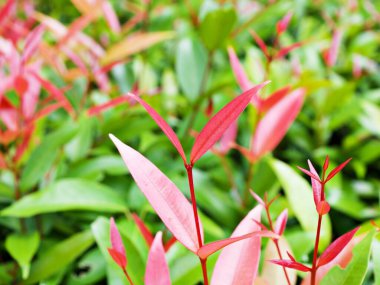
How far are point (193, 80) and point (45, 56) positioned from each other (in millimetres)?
332

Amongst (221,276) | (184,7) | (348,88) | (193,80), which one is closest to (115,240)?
(221,276)

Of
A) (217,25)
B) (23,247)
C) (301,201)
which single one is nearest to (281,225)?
(301,201)

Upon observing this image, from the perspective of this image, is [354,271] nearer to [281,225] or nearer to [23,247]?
[281,225]

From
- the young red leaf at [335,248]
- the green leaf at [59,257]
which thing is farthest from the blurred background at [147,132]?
the young red leaf at [335,248]

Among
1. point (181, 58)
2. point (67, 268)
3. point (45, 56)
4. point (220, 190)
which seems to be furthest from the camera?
point (181, 58)

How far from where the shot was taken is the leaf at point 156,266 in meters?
0.48

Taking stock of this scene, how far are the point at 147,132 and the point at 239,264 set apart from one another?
615mm

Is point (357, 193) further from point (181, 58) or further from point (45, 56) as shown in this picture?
point (45, 56)

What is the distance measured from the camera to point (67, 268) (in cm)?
82

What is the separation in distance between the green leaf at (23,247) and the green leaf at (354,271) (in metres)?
0.42

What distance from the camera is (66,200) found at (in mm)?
797

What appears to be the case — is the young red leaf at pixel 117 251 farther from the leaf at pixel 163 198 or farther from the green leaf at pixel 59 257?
the green leaf at pixel 59 257

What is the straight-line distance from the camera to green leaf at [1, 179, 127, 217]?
30.1 inches

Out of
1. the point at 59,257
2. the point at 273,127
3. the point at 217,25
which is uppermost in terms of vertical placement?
the point at 217,25
